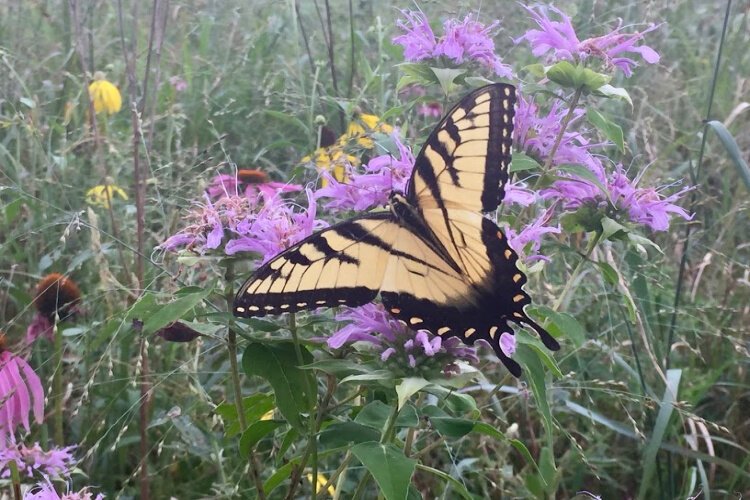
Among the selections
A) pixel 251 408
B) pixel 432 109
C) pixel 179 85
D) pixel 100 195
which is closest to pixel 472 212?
pixel 251 408

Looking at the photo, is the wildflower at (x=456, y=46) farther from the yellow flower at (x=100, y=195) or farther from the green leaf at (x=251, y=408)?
the yellow flower at (x=100, y=195)

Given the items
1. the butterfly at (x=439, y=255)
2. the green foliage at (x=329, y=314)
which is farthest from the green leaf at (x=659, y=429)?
the butterfly at (x=439, y=255)

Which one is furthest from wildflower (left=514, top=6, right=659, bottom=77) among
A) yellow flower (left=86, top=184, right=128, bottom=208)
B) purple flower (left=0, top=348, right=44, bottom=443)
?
yellow flower (left=86, top=184, right=128, bottom=208)

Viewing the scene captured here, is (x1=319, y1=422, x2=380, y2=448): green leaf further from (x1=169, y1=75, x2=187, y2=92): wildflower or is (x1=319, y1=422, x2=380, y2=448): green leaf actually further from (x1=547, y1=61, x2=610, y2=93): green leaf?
(x1=169, y1=75, x2=187, y2=92): wildflower

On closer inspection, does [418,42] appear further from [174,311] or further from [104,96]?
[104,96]

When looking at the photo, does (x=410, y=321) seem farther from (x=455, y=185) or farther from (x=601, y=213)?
(x=601, y=213)

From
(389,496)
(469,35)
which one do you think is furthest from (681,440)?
(389,496)

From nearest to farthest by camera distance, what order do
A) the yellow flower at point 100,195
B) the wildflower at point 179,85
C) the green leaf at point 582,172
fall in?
the green leaf at point 582,172 → the yellow flower at point 100,195 → the wildflower at point 179,85
